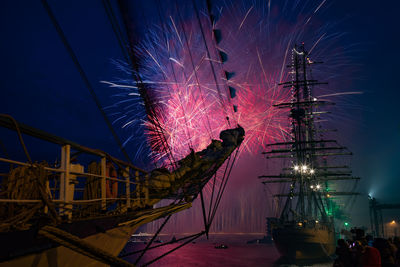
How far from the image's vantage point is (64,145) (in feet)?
16.0

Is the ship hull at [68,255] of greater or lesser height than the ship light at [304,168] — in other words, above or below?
below

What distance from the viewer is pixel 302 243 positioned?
47.9 metres

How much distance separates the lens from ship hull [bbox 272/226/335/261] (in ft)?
157

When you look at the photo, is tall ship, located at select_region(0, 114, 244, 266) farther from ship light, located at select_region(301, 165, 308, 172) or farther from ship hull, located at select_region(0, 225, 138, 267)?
ship light, located at select_region(301, 165, 308, 172)

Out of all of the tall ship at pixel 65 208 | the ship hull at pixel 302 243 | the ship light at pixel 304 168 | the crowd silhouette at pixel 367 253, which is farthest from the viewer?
the ship light at pixel 304 168

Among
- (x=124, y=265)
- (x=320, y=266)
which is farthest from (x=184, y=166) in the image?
(x=320, y=266)

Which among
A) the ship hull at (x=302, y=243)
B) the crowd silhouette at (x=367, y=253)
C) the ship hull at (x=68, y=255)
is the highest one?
the ship hull at (x=68, y=255)

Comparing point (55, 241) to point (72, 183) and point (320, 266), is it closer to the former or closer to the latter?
point (72, 183)

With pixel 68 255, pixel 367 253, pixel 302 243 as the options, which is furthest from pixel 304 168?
pixel 68 255

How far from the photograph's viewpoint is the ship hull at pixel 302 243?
4775cm

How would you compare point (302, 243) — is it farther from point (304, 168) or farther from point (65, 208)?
point (65, 208)

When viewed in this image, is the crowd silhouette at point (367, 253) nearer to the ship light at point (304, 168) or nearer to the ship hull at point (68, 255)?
the ship hull at point (68, 255)

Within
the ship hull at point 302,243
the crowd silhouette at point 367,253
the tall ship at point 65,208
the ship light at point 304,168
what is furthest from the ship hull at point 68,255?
the ship light at point 304,168

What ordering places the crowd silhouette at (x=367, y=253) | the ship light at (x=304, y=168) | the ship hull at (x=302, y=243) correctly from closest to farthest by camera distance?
the crowd silhouette at (x=367, y=253)
the ship hull at (x=302, y=243)
the ship light at (x=304, y=168)
